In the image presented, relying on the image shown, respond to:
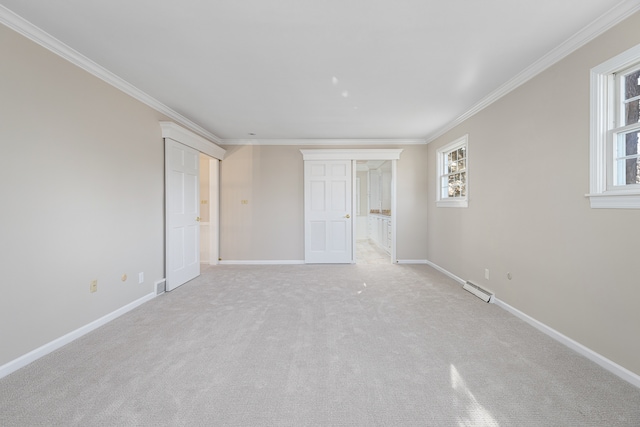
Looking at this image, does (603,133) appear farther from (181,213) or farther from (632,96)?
(181,213)

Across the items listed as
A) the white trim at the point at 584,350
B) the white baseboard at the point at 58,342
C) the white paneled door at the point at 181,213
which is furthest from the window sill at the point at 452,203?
the white baseboard at the point at 58,342

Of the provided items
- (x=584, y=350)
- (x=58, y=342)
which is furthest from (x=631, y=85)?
(x=58, y=342)

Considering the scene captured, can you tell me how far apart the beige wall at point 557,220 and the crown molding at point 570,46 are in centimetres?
6

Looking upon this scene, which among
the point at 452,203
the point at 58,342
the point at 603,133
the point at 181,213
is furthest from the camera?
the point at 452,203

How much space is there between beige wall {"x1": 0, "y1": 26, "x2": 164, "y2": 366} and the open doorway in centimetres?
531

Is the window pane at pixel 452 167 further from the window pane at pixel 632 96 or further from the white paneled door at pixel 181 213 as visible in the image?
the white paneled door at pixel 181 213

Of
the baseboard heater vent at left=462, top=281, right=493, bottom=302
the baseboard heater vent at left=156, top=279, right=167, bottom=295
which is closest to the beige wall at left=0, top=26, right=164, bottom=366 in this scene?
the baseboard heater vent at left=156, top=279, right=167, bottom=295

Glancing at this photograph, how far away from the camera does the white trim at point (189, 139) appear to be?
144 inches

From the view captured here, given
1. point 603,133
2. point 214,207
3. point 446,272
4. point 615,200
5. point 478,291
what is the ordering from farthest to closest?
1. point 214,207
2. point 446,272
3. point 478,291
4. point 603,133
5. point 615,200

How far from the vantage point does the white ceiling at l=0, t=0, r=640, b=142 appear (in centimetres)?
183

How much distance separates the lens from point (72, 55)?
7.69ft

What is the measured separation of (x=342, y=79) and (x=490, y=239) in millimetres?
2632

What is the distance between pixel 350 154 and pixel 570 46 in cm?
350

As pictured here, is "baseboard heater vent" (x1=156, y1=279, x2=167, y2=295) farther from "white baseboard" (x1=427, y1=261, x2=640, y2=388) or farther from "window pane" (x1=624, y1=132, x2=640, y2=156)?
"window pane" (x1=624, y1=132, x2=640, y2=156)
